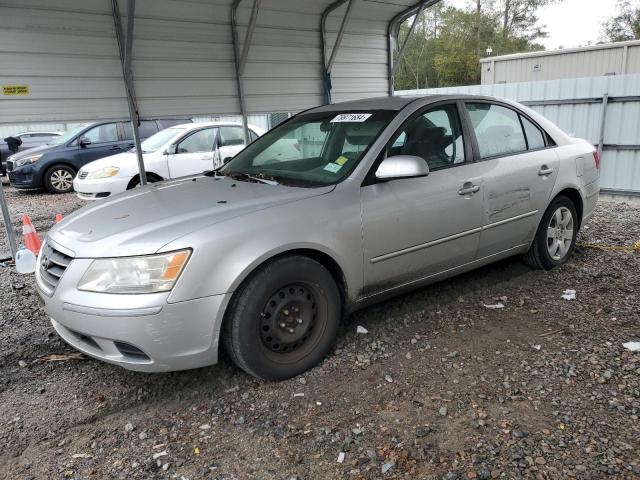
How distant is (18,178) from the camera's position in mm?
11172

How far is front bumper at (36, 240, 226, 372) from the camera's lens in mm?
2582

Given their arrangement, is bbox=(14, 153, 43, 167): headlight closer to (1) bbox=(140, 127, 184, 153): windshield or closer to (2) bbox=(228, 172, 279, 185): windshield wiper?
(1) bbox=(140, 127, 184, 153): windshield

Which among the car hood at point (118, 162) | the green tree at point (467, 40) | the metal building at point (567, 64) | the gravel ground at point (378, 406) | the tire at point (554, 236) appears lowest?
the gravel ground at point (378, 406)

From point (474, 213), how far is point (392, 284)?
0.89 metres

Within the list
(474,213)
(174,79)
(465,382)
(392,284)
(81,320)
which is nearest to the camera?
(81,320)

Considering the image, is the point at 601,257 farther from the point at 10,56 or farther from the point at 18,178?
the point at 18,178

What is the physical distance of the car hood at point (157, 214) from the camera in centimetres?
271

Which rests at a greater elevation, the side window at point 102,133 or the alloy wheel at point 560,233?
the side window at point 102,133

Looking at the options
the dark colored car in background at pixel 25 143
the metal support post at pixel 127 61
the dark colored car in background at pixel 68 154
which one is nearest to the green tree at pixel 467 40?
the dark colored car in background at pixel 25 143

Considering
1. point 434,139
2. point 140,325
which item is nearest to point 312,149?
point 434,139

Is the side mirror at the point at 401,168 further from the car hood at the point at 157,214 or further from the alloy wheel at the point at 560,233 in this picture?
the alloy wheel at the point at 560,233

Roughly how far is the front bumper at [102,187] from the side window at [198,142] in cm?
112

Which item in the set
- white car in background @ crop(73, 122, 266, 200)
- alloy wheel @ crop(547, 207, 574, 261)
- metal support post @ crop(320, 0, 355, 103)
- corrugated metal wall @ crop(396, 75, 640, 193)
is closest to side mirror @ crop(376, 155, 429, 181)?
alloy wheel @ crop(547, 207, 574, 261)

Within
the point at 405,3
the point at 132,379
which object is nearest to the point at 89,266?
the point at 132,379
